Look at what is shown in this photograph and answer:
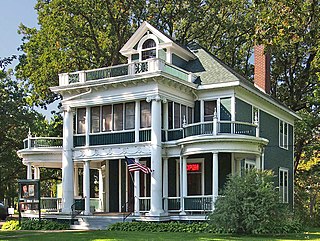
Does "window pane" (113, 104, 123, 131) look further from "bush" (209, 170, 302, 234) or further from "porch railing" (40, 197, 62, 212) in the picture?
"bush" (209, 170, 302, 234)

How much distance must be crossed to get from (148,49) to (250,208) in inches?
503

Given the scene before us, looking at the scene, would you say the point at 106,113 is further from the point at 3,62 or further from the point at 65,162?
the point at 3,62

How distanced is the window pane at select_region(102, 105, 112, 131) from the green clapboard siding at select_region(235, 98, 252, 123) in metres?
6.68

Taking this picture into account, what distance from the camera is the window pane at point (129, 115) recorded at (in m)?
27.6

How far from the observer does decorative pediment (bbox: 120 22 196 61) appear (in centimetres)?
2928

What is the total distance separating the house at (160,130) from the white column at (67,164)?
54 mm

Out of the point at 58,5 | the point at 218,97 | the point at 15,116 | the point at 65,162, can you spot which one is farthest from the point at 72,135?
the point at 15,116

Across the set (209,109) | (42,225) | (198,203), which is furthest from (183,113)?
(42,225)

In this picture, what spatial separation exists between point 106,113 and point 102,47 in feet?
38.8

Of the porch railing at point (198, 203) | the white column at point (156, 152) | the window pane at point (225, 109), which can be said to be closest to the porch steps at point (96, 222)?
the white column at point (156, 152)

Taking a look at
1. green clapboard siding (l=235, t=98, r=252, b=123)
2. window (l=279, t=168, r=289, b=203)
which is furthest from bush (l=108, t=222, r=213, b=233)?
window (l=279, t=168, r=289, b=203)

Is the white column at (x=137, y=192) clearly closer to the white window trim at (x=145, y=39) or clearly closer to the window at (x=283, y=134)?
the white window trim at (x=145, y=39)

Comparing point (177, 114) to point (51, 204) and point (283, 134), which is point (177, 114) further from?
point (283, 134)

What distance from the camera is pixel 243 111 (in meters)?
28.5
